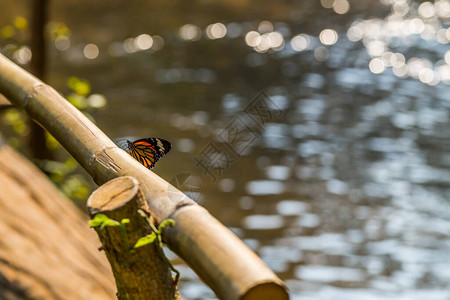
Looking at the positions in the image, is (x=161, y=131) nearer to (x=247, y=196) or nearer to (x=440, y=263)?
(x=247, y=196)

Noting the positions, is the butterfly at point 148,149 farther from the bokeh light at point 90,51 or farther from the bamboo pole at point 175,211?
the bokeh light at point 90,51

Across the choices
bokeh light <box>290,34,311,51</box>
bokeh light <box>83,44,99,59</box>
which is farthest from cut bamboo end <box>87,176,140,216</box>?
bokeh light <box>290,34,311,51</box>

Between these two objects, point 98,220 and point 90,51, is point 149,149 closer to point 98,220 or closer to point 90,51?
point 98,220

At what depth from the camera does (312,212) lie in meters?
4.47

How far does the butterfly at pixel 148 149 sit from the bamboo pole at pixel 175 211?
0.08 meters

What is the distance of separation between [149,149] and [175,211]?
1.05 ft

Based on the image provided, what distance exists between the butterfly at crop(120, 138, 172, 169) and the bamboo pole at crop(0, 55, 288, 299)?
8 centimetres

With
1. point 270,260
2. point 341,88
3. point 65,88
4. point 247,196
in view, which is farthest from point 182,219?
point 341,88

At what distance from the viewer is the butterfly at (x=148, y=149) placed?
1191mm

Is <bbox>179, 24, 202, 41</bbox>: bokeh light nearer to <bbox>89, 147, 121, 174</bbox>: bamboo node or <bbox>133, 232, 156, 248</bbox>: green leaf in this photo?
<bbox>89, 147, 121, 174</bbox>: bamboo node

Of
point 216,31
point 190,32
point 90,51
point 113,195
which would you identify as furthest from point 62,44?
point 113,195

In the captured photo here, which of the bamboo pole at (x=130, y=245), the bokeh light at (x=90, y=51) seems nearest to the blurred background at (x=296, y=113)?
the bokeh light at (x=90, y=51)

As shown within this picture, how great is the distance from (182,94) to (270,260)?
231 centimetres

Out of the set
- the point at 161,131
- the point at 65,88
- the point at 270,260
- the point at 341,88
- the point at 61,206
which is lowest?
the point at 61,206
